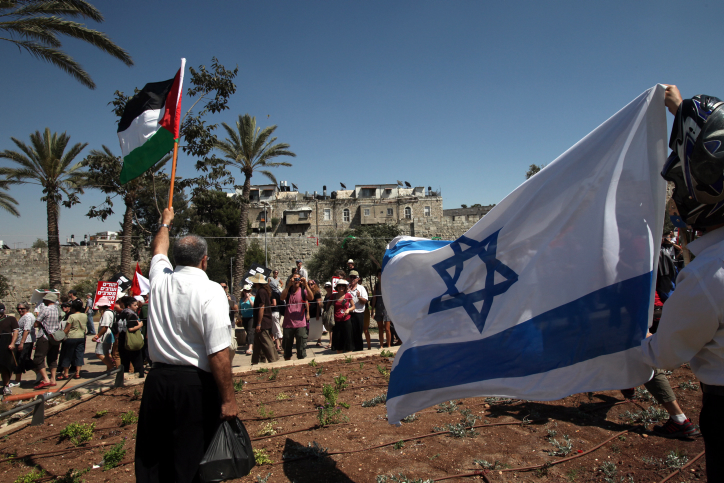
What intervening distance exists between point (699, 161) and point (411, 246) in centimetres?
213

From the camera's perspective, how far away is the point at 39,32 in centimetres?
A: 1001

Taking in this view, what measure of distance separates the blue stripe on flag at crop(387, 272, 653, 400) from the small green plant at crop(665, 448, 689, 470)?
56.9 inches

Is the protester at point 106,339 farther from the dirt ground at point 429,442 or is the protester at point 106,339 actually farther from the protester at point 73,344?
the dirt ground at point 429,442

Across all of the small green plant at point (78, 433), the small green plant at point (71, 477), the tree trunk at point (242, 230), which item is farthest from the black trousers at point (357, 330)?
the tree trunk at point (242, 230)

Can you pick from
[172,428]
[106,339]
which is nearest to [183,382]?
[172,428]

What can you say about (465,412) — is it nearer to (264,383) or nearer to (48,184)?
(264,383)

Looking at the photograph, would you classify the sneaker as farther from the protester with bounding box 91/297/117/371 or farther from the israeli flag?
the protester with bounding box 91/297/117/371

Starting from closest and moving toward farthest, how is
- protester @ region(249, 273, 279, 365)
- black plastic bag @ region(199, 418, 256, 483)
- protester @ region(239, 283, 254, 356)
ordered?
black plastic bag @ region(199, 418, 256, 483) < protester @ region(249, 273, 279, 365) < protester @ region(239, 283, 254, 356)

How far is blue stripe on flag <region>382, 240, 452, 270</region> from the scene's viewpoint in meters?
3.66

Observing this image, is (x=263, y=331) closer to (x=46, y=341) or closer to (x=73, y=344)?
(x=73, y=344)

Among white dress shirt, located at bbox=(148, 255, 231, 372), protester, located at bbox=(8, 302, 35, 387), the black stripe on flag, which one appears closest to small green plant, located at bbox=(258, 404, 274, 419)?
white dress shirt, located at bbox=(148, 255, 231, 372)

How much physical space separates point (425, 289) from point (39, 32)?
11.6 m

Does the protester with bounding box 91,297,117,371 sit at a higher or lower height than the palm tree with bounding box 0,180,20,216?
lower

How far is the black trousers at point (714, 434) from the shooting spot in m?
1.88
